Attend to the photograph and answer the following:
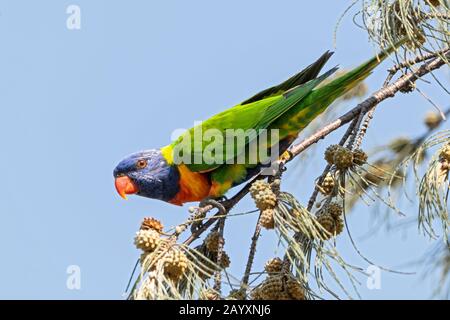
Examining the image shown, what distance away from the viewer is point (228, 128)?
9.61 feet

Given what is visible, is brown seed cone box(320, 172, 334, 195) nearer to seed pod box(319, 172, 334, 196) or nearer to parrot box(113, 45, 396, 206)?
seed pod box(319, 172, 334, 196)

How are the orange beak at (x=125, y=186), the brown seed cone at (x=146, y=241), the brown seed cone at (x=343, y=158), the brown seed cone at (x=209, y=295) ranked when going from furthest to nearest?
the orange beak at (x=125, y=186), the brown seed cone at (x=343, y=158), the brown seed cone at (x=146, y=241), the brown seed cone at (x=209, y=295)

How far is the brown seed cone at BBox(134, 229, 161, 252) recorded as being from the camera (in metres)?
1.76

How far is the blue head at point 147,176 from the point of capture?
3.12 metres

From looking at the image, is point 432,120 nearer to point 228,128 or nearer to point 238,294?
point 228,128

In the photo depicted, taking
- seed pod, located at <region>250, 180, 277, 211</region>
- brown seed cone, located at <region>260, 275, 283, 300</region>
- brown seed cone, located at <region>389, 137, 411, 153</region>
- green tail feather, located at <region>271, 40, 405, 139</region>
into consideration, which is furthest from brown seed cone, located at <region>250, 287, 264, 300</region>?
brown seed cone, located at <region>389, 137, 411, 153</region>

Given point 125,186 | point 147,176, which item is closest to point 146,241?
point 147,176

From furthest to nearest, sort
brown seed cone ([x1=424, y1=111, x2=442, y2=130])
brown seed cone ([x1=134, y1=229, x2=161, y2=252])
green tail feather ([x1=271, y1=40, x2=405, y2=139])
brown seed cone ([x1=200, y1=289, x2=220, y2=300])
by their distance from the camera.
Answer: brown seed cone ([x1=424, y1=111, x2=442, y2=130]) → green tail feather ([x1=271, y1=40, x2=405, y2=139]) → brown seed cone ([x1=134, y1=229, x2=161, y2=252]) → brown seed cone ([x1=200, y1=289, x2=220, y2=300])

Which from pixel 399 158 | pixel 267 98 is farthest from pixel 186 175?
pixel 399 158

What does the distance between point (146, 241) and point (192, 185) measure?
1272mm

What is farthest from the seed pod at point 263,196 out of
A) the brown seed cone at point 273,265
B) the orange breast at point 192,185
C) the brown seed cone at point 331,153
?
the orange breast at point 192,185

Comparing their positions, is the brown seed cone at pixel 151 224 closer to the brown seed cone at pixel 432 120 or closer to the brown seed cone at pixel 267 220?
the brown seed cone at pixel 267 220

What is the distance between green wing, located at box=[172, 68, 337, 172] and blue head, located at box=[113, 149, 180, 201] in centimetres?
10

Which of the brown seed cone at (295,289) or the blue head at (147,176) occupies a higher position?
the blue head at (147,176)
